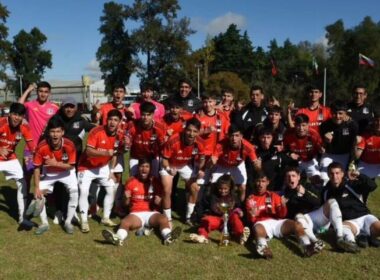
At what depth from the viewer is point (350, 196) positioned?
6.20 meters

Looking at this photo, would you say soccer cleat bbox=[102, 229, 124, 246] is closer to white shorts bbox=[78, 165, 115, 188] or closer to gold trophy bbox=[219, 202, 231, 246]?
white shorts bbox=[78, 165, 115, 188]

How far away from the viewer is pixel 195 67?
54.2 m

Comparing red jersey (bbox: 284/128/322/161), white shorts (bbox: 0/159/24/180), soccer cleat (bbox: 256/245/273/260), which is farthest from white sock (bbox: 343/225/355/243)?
white shorts (bbox: 0/159/24/180)

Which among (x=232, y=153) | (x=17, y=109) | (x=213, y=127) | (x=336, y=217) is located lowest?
(x=336, y=217)

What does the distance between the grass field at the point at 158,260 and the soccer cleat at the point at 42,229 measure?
Answer: 84 millimetres

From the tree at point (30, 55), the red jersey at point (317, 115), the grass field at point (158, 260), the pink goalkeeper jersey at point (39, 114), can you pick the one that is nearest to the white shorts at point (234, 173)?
the grass field at point (158, 260)

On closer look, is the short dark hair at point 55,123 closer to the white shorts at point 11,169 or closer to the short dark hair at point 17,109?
the short dark hair at point 17,109

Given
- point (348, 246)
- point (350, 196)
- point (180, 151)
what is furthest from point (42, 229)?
point (350, 196)

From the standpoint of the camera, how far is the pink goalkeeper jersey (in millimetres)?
7441

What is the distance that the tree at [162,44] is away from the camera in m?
50.4

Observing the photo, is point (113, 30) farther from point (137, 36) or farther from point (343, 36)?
point (343, 36)

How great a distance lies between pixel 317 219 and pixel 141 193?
2.57m

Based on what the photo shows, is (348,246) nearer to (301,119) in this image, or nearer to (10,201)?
(301,119)

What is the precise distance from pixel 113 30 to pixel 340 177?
1968 inches
